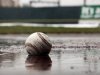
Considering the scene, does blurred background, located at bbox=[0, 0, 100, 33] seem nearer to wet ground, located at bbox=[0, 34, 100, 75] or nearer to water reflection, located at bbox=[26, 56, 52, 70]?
wet ground, located at bbox=[0, 34, 100, 75]

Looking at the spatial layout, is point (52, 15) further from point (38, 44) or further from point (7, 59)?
point (7, 59)

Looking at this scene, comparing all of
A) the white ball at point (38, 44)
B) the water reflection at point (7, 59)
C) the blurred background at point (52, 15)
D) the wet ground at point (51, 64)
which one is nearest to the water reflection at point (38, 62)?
the wet ground at point (51, 64)

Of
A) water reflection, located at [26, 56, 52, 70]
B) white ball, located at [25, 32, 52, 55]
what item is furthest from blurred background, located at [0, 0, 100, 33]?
water reflection, located at [26, 56, 52, 70]

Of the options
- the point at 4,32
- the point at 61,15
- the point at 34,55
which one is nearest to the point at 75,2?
Result: the point at 61,15

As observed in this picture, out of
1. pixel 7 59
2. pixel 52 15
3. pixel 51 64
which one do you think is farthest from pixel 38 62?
pixel 52 15

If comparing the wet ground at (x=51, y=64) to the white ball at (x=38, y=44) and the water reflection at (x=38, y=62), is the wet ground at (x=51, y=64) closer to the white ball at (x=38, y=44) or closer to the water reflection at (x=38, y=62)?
the water reflection at (x=38, y=62)

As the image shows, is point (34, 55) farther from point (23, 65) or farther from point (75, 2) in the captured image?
point (75, 2)

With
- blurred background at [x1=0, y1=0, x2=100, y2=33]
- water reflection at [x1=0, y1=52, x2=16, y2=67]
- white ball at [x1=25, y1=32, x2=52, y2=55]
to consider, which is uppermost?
white ball at [x1=25, y1=32, x2=52, y2=55]
